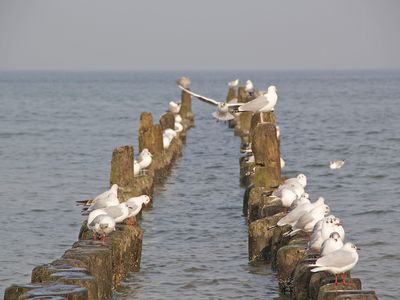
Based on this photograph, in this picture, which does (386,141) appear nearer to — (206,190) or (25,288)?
(206,190)

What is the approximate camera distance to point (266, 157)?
59.7 ft

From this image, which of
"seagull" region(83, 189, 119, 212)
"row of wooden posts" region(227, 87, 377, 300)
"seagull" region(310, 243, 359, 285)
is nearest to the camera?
"row of wooden posts" region(227, 87, 377, 300)

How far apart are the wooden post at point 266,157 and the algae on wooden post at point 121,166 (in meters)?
2.17

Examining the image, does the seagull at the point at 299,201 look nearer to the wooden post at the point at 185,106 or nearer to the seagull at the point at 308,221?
the seagull at the point at 308,221

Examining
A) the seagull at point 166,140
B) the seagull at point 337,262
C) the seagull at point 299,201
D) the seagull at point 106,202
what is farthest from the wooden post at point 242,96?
the seagull at point 337,262

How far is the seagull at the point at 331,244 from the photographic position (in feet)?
37.2

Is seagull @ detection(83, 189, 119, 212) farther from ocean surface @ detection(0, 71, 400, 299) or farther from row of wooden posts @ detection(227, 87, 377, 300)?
row of wooden posts @ detection(227, 87, 377, 300)

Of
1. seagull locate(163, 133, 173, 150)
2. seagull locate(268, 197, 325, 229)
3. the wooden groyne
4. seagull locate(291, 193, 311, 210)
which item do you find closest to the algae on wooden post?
the wooden groyne

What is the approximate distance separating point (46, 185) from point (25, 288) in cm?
1697

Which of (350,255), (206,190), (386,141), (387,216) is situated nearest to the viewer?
(350,255)

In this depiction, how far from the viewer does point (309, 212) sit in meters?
13.6

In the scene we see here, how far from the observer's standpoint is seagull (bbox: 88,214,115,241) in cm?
1350

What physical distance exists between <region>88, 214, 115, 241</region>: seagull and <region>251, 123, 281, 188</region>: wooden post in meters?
4.92

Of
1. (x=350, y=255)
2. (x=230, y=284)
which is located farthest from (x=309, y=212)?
(x=350, y=255)
